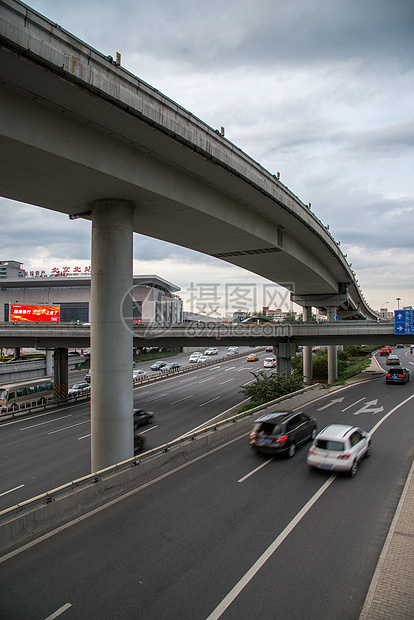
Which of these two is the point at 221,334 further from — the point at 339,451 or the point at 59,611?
the point at 59,611

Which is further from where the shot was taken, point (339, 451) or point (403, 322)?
point (403, 322)

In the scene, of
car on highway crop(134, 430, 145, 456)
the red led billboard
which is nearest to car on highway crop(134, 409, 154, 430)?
car on highway crop(134, 430, 145, 456)

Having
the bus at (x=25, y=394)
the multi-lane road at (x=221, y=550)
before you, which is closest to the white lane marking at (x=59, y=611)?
the multi-lane road at (x=221, y=550)

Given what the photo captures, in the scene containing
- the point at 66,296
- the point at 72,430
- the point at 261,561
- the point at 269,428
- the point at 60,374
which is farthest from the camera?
the point at 66,296

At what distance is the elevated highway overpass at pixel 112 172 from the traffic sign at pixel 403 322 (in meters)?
15.3

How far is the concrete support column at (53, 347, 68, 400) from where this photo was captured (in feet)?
110

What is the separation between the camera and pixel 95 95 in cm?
877

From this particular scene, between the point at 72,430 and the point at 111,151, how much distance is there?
1929 centimetres

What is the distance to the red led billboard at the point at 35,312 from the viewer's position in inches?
1816

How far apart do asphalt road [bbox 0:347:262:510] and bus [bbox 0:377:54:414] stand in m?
2.50

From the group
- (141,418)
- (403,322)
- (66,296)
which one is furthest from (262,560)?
(66,296)

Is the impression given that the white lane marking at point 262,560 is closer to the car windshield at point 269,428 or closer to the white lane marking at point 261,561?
the white lane marking at point 261,561

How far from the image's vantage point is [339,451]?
1194 cm

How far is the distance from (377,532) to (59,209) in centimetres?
1334
